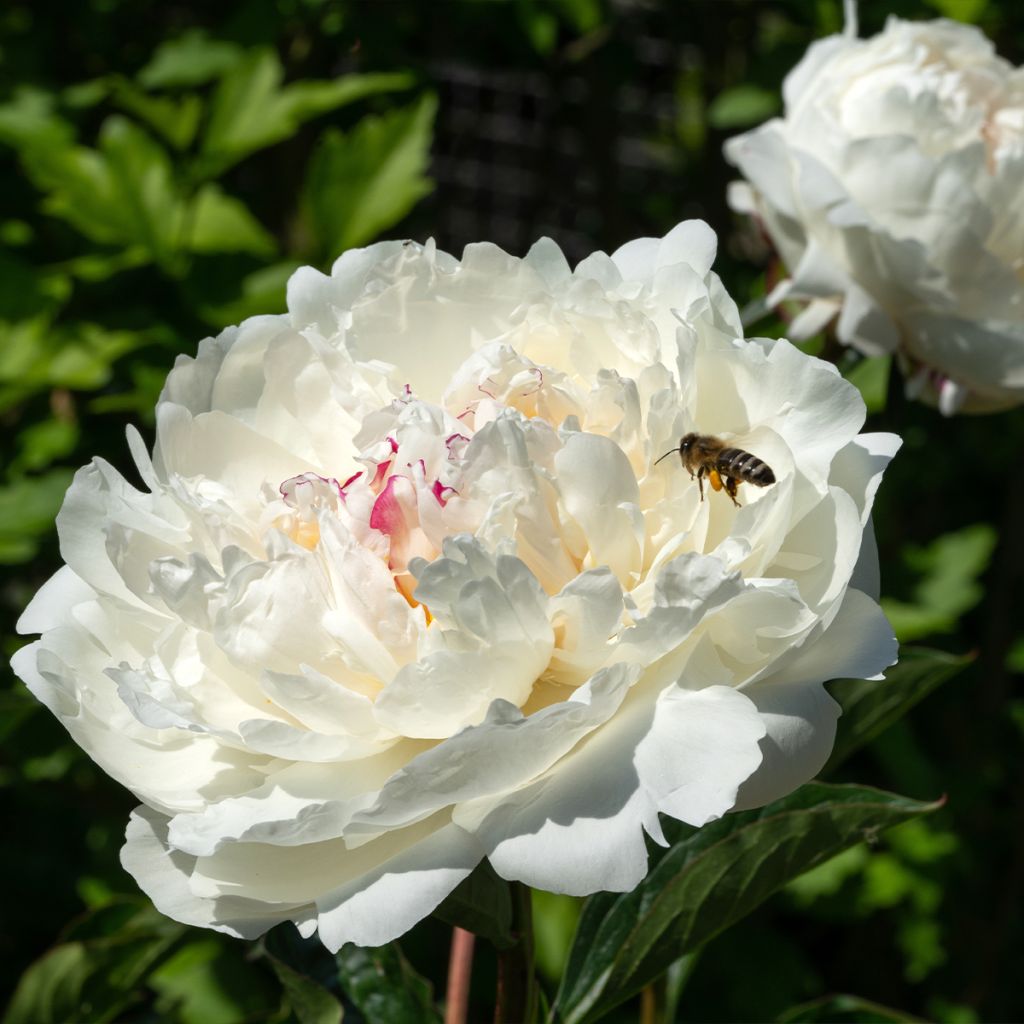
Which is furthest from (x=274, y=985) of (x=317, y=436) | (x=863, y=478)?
(x=863, y=478)

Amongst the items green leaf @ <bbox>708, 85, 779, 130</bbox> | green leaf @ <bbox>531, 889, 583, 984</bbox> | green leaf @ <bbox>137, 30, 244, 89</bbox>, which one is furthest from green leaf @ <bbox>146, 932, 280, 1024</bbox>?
green leaf @ <bbox>708, 85, 779, 130</bbox>

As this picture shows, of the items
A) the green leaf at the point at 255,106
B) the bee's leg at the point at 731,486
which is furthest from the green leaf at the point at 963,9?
the bee's leg at the point at 731,486

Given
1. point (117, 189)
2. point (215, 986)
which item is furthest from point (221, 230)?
point (215, 986)

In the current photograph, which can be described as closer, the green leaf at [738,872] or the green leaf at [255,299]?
the green leaf at [738,872]

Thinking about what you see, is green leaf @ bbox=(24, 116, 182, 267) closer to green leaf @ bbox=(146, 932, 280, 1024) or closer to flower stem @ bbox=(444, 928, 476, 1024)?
green leaf @ bbox=(146, 932, 280, 1024)

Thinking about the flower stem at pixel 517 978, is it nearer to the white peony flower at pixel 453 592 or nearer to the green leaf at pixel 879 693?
the white peony flower at pixel 453 592

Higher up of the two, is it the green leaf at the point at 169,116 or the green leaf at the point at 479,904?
the green leaf at the point at 169,116

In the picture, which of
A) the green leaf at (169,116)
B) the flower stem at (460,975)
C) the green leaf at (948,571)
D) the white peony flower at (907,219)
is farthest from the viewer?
the green leaf at (948,571)
